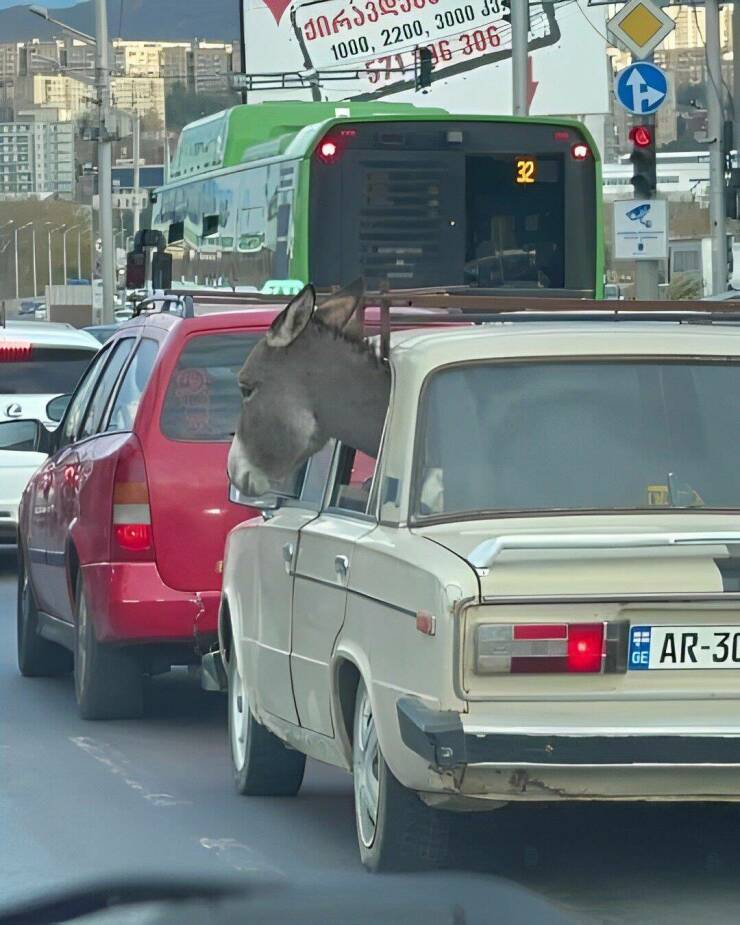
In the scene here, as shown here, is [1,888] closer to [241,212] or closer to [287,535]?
[287,535]

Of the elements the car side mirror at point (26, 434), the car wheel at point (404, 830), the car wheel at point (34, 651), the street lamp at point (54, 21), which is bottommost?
the car wheel at point (34, 651)

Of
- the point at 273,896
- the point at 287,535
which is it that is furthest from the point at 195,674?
the point at 273,896

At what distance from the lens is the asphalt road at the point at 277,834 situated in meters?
7.03

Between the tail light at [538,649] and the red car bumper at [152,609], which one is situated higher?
the tail light at [538,649]

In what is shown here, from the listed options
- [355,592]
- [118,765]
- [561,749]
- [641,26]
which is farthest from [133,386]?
[641,26]

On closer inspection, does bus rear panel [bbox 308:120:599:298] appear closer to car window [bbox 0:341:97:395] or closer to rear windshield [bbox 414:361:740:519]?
car window [bbox 0:341:97:395]

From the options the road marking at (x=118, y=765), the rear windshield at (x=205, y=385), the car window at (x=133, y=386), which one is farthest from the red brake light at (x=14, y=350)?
the road marking at (x=118, y=765)

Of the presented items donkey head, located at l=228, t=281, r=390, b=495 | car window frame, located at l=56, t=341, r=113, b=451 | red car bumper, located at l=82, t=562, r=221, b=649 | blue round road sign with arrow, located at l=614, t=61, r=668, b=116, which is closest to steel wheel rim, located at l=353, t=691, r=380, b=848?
donkey head, located at l=228, t=281, r=390, b=495

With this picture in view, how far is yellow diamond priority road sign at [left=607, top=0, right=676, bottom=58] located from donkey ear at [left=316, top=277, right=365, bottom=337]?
1461 cm

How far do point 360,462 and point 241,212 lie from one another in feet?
63.1

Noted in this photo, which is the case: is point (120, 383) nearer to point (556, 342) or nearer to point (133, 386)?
point (133, 386)

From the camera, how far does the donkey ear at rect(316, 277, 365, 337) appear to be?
827 cm

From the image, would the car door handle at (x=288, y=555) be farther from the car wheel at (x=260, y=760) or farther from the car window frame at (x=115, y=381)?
the car window frame at (x=115, y=381)

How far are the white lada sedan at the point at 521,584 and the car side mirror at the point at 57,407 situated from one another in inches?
207
